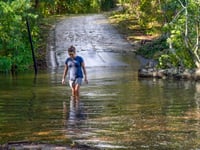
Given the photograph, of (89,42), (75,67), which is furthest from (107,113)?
(89,42)

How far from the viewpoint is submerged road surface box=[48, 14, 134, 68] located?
34.6 metres

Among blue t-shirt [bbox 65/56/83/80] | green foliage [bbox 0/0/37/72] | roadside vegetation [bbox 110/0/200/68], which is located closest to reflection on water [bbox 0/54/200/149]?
blue t-shirt [bbox 65/56/83/80]

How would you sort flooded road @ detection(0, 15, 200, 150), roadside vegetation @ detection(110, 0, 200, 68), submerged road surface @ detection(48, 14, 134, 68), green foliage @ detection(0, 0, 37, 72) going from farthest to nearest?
submerged road surface @ detection(48, 14, 134, 68), green foliage @ detection(0, 0, 37, 72), roadside vegetation @ detection(110, 0, 200, 68), flooded road @ detection(0, 15, 200, 150)

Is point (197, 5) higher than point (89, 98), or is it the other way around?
point (197, 5)

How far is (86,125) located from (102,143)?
6.65 ft

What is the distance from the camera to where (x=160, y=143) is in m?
9.08

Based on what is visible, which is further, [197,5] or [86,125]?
[197,5]

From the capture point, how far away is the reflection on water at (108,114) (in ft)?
31.4

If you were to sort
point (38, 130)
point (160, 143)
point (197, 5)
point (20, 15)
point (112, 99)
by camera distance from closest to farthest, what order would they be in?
point (160, 143) < point (38, 130) < point (112, 99) < point (197, 5) < point (20, 15)

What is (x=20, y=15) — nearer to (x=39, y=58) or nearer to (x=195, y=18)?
(x=39, y=58)

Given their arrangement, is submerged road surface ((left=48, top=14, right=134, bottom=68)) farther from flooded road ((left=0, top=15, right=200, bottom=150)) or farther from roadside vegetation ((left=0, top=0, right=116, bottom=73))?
flooded road ((left=0, top=15, right=200, bottom=150))

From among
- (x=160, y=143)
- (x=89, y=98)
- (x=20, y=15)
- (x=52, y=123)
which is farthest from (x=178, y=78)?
(x=160, y=143)

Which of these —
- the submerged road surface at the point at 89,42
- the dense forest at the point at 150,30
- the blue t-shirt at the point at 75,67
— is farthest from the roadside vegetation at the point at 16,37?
the blue t-shirt at the point at 75,67

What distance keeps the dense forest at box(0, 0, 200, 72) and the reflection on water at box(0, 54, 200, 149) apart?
2.04 metres
